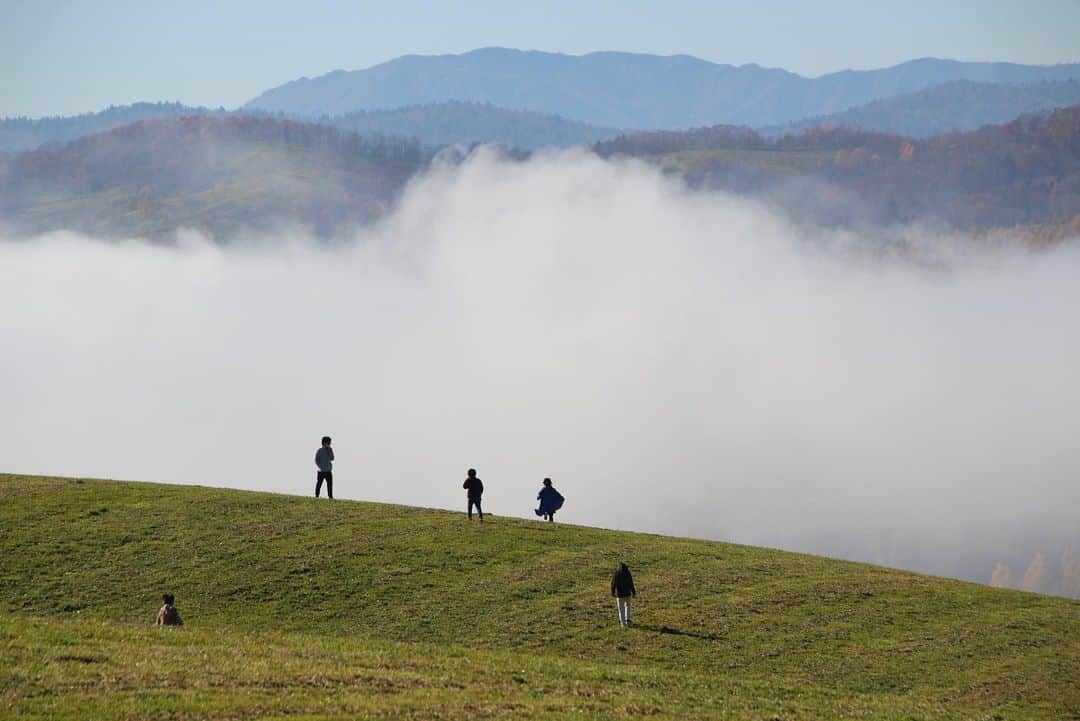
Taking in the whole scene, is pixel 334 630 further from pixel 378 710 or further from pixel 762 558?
pixel 762 558

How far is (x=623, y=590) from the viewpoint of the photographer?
4106 cm

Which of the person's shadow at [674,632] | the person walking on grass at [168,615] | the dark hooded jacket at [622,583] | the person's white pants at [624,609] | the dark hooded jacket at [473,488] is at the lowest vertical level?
the person walking on grass at [168,615]

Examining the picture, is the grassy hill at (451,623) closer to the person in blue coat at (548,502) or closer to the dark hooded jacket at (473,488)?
the person in blue coat at (548,502)

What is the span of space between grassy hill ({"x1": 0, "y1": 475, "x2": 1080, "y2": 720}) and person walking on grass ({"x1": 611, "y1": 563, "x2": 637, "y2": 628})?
59 centimetres

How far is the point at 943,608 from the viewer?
1859 inches

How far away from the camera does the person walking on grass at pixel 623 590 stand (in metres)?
40.9

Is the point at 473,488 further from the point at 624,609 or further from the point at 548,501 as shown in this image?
the point at 624,609

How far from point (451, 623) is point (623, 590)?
618 centimetres

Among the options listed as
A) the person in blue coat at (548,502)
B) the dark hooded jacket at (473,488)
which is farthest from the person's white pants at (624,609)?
the person in blue coat at (548,502)

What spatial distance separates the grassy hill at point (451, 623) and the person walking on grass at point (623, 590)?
59 centimetres

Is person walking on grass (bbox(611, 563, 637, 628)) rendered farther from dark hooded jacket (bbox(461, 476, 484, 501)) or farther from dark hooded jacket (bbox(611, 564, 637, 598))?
dark hooded jacket (bbox(461, 476, 484, 501))

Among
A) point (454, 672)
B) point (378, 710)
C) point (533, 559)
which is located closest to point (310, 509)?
point (533, 559)

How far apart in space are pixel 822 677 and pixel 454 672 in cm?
1271

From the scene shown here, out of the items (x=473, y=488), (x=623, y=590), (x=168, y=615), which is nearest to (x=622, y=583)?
(x=623, y=590)
